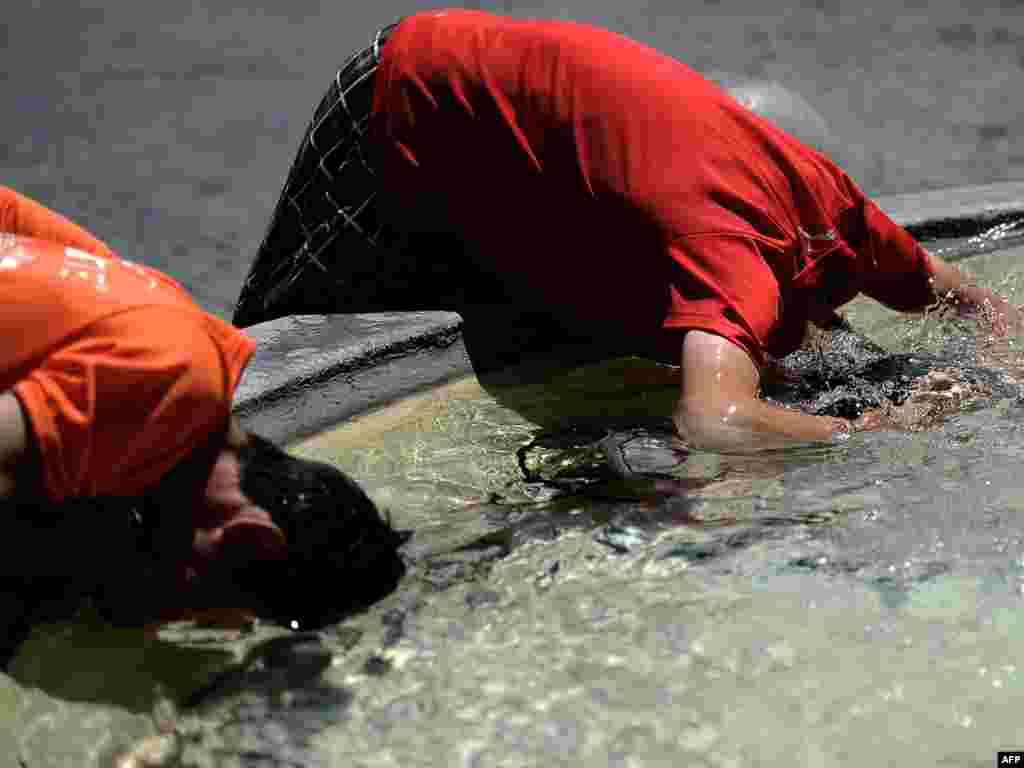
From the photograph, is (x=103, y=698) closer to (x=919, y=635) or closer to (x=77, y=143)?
(x=919, y=635)

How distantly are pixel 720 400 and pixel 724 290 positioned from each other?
23 centimetres

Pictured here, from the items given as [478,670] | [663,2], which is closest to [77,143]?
[663,2]

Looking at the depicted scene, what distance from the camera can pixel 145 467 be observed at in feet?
6.59

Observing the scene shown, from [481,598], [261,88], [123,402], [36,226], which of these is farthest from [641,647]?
[261,88]

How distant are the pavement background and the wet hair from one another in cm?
247

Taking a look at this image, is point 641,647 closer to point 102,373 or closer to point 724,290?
point 724,290

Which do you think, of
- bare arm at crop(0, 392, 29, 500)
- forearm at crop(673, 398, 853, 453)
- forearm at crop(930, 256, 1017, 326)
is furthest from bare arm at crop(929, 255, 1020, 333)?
bare arm at crop(0, 392, 29, 500)

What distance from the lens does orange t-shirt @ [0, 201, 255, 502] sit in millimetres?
1927

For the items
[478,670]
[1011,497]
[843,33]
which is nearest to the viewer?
[478,670]

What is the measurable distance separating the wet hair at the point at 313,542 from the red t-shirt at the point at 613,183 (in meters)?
0.90

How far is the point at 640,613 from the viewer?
2340 millimetres

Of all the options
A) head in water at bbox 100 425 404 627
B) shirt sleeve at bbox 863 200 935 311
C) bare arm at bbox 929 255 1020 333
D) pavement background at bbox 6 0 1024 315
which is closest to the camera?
head in water at bbox 100 425 404 627

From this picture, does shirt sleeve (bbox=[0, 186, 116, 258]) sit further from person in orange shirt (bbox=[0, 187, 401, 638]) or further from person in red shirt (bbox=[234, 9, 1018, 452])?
person in red shirt (bbox=[234, 9, 1018, 452])

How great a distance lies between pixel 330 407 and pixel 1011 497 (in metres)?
1.67
